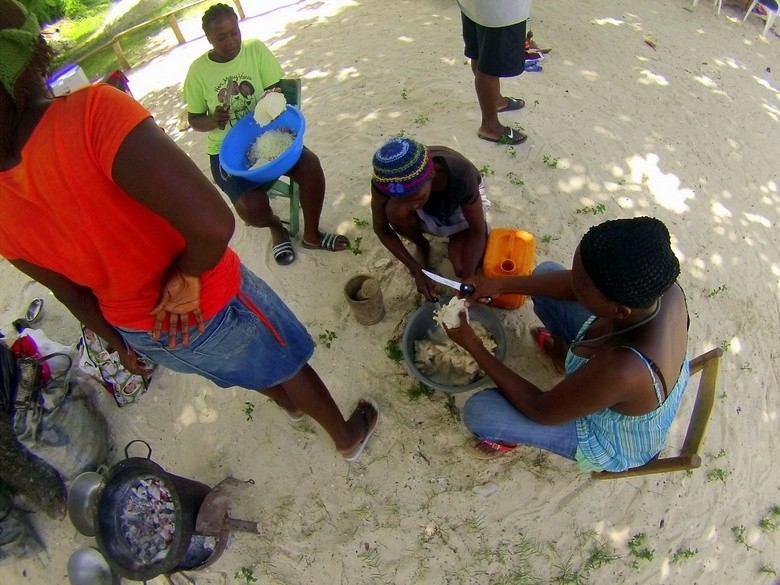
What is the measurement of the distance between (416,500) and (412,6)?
216 inches

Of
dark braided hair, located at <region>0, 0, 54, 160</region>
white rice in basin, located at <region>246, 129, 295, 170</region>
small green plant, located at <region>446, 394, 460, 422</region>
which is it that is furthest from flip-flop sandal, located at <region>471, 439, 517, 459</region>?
dark braided hair, located at <region>0, 0, 54, 160</region>

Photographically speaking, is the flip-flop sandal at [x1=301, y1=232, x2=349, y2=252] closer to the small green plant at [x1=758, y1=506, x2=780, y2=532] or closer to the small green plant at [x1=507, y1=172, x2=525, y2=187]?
the small green plant at [x1=507, y1=172, x2=525, y2=187]

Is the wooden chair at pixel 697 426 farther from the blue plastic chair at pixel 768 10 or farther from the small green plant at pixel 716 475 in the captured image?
the blue plastic chair at pixel 768 10

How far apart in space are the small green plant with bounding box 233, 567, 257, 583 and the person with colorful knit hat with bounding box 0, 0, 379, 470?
1.18m

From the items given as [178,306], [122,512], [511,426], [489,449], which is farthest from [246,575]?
[178,306]

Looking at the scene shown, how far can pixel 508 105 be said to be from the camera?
13.2 feet

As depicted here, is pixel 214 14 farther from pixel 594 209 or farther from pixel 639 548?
pixel 639 548

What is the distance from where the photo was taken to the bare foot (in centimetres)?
246

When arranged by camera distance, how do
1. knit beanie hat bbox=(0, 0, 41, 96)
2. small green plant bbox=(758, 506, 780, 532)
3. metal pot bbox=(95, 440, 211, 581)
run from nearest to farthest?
knit beanie hat bbox=(0, 0, 41, 96), metal pot bbox=(95, 440, 211, 581), small green plant bbox=(758, 506, 780, 532)

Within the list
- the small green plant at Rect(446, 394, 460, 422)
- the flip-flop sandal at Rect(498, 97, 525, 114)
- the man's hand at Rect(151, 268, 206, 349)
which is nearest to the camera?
the man's hand at Rect(151, 268, 206, 349)

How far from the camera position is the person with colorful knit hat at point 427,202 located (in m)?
2.19

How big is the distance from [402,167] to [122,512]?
6.48 ft

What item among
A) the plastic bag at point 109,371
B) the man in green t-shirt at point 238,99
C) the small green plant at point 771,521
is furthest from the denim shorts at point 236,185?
the small green plant at point 771,521

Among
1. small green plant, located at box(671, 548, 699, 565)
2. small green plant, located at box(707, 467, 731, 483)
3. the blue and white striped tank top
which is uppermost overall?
the blue and white striped tank top
